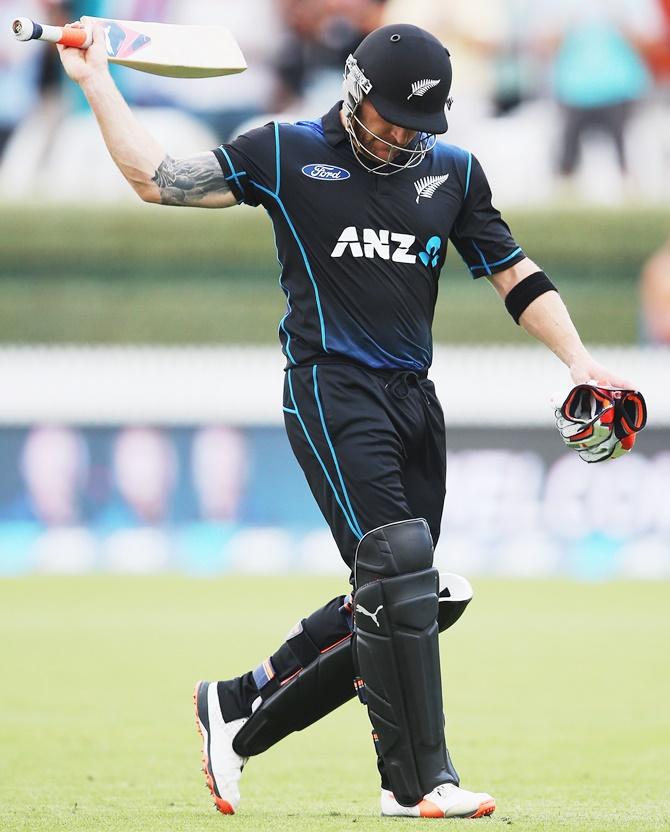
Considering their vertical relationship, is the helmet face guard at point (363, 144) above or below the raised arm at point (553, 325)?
above

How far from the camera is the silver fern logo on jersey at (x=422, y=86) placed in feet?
14.6

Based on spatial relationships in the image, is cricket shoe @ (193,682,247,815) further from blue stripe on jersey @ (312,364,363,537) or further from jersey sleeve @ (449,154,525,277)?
jersey sleeve @ (449,154,525,277)

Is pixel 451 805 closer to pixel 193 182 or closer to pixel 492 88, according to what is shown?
pixel 193 182

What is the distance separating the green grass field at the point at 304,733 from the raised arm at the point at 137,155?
1762mm

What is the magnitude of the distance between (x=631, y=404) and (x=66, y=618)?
8120 mm

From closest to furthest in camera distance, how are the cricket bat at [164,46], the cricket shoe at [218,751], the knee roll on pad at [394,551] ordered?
the knee roll on pad at [394,551]
the cricket bat at [164,46]
the cricket shoe at [218,751]

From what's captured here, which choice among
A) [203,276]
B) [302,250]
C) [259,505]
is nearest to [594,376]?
[302,250]

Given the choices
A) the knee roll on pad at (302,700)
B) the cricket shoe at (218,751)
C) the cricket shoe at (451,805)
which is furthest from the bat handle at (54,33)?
the cricket shoe at (451,805)

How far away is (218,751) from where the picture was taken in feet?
16.1

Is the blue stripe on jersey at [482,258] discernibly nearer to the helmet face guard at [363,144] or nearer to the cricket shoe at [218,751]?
the helmet face guard at [363,144]

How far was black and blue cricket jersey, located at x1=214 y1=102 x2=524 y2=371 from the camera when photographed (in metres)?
4.59

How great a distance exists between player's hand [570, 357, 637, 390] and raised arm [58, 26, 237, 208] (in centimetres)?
115

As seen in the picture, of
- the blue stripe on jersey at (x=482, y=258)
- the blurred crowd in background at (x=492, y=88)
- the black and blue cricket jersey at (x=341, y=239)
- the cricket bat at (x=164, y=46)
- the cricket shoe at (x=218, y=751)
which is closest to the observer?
the cricket bat at (x=164, y=46)

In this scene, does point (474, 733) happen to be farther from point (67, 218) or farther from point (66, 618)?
point (67, 218)
